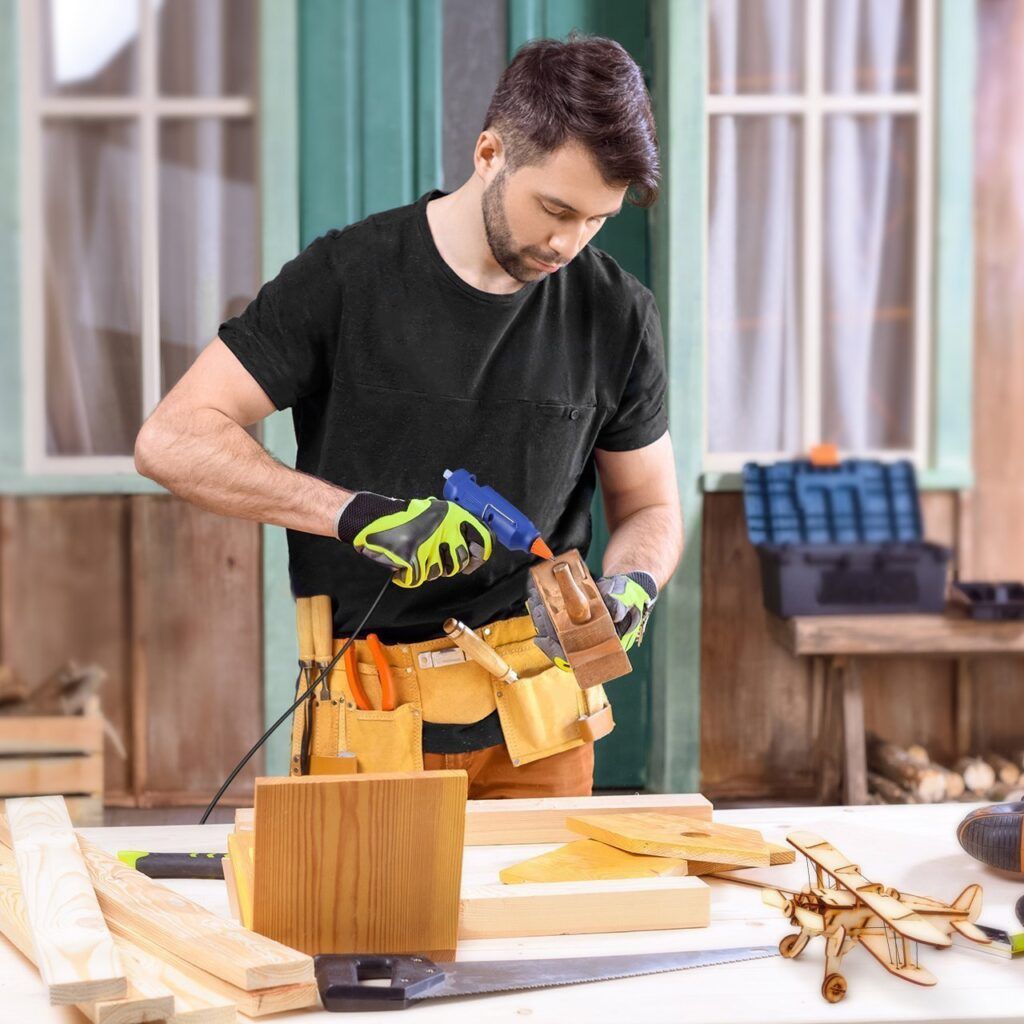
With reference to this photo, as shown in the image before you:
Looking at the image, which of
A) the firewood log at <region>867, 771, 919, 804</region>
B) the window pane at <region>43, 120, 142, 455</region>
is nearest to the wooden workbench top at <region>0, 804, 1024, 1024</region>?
the firewood log at <region>867, 771, 919, 804</region>

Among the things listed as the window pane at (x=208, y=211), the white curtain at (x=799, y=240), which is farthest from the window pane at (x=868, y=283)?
the window pane at (x=208, y=211)

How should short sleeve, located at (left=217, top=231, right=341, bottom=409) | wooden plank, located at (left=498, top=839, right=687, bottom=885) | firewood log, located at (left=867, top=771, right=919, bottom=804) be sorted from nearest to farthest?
wooden plank, located at (left=498, top=839, right=687, bottom=885)
short sleeve, located at (left=217, top=231, right=341, bottom=409)
firewood log, located at (left=867, top=771, right=919, bottom=804)

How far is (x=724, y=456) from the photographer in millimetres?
4082

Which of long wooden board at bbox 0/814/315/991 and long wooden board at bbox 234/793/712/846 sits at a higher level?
long wooden board at bbox 0/814/315/991

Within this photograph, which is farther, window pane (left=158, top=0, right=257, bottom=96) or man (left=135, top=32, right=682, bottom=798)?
window pane (left=158, top=0, right=257, bottom=96)

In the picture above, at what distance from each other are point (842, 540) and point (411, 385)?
84.5 inches

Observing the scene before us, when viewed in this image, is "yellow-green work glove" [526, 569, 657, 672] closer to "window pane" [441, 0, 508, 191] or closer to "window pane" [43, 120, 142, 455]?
"window pane" [441, 0, 508, 191]

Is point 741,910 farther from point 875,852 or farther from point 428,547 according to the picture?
point 428,547

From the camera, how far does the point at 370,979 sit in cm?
114

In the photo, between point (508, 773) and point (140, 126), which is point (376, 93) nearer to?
point (140, 126)

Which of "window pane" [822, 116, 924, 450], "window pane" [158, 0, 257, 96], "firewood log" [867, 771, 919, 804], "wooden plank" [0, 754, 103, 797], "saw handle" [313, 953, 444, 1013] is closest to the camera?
"saw handle" [313, 953, 444, 1013]

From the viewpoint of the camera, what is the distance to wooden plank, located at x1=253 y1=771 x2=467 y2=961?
1212mm

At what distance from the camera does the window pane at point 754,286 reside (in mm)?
4000

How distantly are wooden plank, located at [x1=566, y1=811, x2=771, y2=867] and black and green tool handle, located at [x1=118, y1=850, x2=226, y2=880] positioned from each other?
439 millimetres
